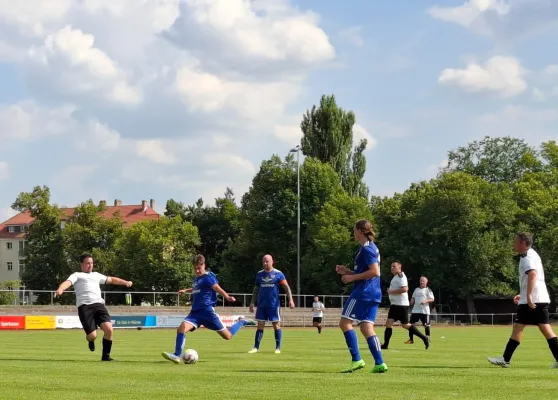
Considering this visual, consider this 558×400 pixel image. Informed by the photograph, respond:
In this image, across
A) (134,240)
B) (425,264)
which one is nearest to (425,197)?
(425,264)

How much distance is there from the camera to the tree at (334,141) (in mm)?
89188

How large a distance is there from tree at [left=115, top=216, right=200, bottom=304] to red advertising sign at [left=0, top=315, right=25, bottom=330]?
134ft

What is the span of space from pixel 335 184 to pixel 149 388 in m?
75.4

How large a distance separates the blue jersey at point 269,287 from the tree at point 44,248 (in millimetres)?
78507

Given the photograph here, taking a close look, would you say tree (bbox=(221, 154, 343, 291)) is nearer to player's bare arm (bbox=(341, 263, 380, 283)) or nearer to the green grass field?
the green grass field

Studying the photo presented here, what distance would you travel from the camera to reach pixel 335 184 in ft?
282

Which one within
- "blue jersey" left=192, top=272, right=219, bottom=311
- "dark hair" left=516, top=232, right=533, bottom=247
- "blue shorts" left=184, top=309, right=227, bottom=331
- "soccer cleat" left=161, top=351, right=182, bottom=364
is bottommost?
"soccer cleat" left=161, top=351, right=182, bottom=364

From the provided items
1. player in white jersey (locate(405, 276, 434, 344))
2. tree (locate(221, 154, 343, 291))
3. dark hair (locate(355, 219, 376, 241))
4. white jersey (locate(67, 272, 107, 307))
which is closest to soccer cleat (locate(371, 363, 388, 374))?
dark hair (locate(355, 219, 376, 241))

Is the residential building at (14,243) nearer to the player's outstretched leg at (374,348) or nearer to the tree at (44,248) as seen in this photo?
the tree at (44,248)

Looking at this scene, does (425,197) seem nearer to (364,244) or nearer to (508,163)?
(508,163)

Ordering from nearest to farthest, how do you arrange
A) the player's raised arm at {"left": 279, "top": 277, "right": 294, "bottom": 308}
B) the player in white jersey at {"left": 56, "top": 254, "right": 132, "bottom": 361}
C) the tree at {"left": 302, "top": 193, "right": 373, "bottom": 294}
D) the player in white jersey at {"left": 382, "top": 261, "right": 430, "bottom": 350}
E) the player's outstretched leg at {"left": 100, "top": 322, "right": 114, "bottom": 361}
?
the player's outstretched leg at {"left": 100, "top": 322, "right": 114, "bottom": 361} < the player in white jersey at {"left": 56, "top": 254, "right": 132, "bottom": 361} < the player's raised arm at {"left": 279, "top": 277, "right": 294, "bottom": 308} < the player in white jersey at {"left": 382, "top": 261, "right": 430, "bottom": 350} < the tree at {"left": 302, "top": 193, "right": 373, "bottom": 294}

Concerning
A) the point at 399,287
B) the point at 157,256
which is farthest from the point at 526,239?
the point at 157,256

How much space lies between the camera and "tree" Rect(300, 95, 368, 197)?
89.2m

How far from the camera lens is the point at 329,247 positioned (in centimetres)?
8019
